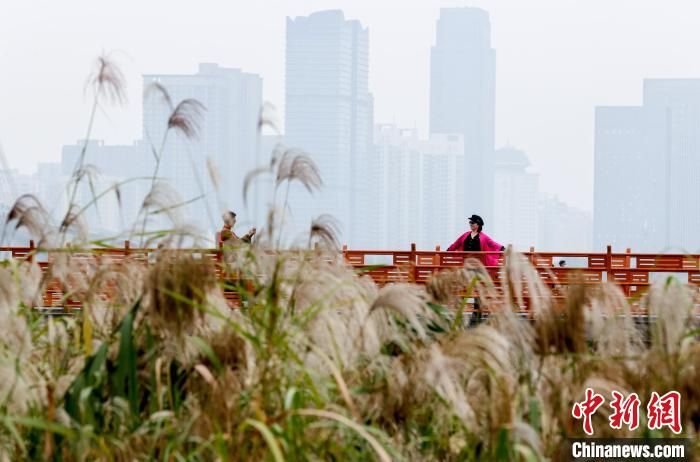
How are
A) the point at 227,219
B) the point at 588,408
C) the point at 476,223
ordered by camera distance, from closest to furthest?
the point at 588,408, the point at 227,219, the point at 476,223

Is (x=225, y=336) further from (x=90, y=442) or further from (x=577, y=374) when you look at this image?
(x=577, y=374)

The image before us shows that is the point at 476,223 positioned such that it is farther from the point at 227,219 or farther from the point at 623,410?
the point at 623,410

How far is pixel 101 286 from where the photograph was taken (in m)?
4.40

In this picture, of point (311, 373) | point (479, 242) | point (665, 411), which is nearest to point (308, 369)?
point (311, 373)

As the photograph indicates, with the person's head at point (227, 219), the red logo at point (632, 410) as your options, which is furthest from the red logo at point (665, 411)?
the person's head at point (227, 219)

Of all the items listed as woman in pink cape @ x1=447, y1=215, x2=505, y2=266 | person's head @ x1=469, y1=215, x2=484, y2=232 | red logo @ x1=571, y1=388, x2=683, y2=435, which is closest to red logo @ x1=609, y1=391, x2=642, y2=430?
red logo @ x1=571, y1=388, x2=683, y2=435

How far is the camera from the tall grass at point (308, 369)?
363 centimetres

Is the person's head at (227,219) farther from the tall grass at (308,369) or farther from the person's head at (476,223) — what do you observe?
the person's head at (476,223)

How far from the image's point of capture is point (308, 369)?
3824 millimetres

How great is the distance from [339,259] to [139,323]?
2.27 feet

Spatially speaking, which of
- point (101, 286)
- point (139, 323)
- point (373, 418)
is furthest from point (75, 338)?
point (373, 418)

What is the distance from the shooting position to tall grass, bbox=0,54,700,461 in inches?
143

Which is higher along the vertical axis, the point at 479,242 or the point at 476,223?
the point at 476,223

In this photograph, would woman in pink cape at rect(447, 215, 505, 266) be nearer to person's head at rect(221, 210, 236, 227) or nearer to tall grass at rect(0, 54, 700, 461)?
person's head at rect(221, 210, 236, 227)
